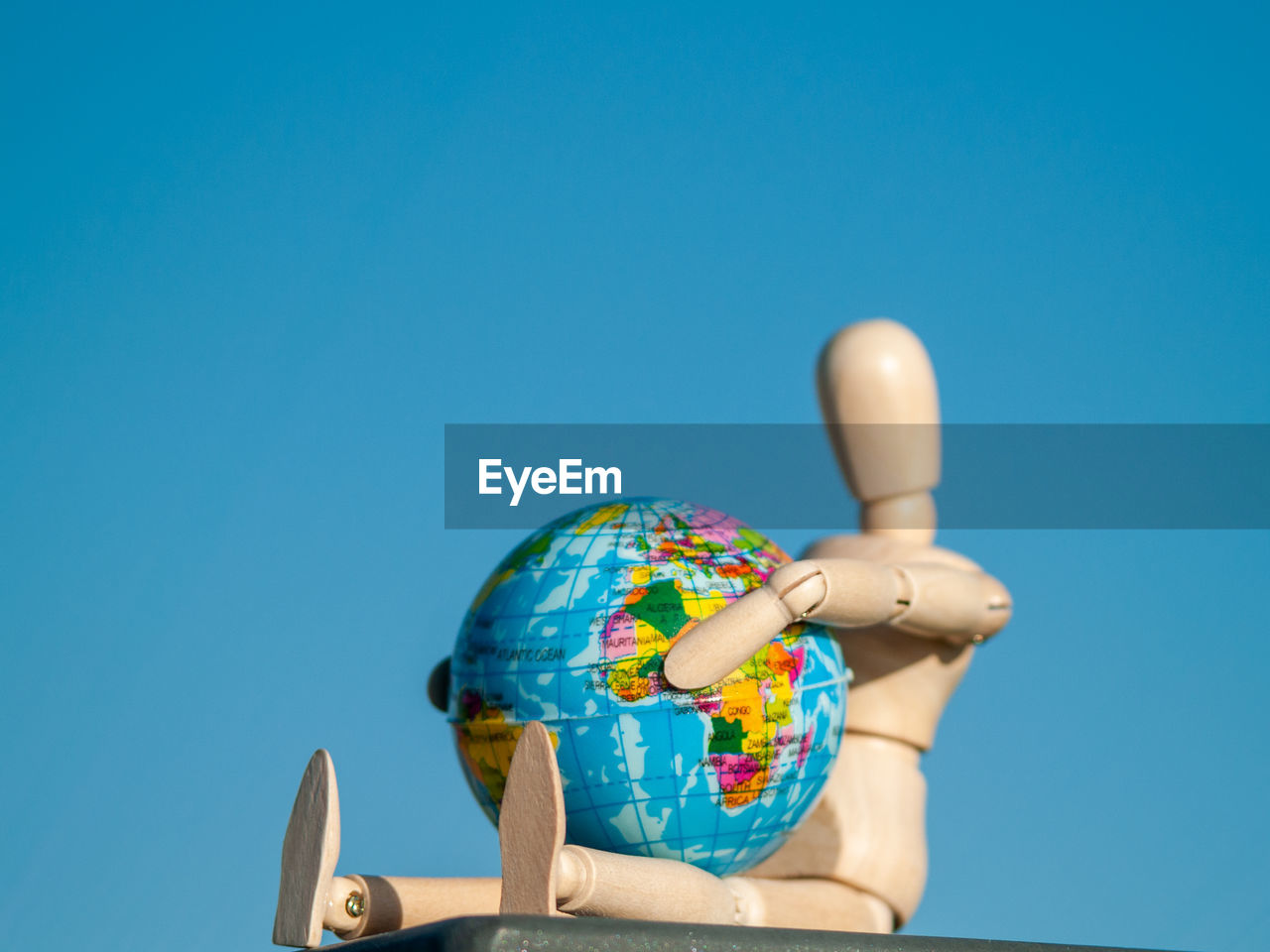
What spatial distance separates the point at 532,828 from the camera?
2.76 meters

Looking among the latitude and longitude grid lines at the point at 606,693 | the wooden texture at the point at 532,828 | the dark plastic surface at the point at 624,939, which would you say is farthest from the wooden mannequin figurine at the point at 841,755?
the dark plastic surface at the point at 624,939

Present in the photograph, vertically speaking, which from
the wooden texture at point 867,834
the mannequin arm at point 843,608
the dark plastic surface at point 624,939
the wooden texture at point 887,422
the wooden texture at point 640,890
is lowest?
the dark plastic surface at point 624,939

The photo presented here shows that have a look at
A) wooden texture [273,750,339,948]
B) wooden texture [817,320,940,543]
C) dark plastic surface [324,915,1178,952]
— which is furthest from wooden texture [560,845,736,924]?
wooden texture [817,320,940,543]

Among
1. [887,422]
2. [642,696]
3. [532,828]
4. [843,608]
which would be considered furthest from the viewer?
[887,422]

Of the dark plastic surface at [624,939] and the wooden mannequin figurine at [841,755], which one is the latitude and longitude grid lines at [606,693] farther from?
the dark plastic surface at [624,939]

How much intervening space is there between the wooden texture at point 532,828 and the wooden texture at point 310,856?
40cm

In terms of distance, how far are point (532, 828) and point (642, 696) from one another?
1.46ft

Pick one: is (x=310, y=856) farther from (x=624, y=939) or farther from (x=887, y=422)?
(x=887, y=422)

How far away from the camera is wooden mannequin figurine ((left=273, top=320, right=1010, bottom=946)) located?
9.36ft

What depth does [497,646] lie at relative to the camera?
328 centimetres

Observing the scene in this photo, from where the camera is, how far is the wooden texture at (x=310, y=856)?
9.84ft

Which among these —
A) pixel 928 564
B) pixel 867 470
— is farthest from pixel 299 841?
pixel 867 470

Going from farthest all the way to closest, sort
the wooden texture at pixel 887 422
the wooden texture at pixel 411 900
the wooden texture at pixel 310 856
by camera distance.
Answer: the wooden texture at pixel 887 422
the wooden texture at pixel 411 900
the wooden texture at pixel 310 856

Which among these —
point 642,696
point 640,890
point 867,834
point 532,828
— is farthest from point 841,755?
point 532,828
